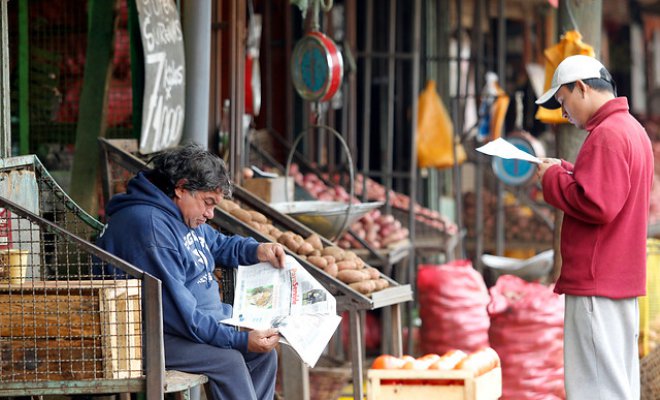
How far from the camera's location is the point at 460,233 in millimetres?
10031

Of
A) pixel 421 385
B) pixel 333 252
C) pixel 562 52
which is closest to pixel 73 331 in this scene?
pixel 421 385

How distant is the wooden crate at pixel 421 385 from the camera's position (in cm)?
486

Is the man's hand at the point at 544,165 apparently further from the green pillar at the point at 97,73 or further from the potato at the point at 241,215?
the green pillar at the point at 97,73

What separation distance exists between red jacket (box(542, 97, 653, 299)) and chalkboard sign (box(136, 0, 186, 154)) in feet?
6.41

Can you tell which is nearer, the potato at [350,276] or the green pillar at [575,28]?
the potato at [350,276]

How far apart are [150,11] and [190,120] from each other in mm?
659

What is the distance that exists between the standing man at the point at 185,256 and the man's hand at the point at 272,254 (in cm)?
29

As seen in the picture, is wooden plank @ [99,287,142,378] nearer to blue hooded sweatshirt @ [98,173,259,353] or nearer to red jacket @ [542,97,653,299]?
blue hooded sweatshirt @ [98,173,259,353]

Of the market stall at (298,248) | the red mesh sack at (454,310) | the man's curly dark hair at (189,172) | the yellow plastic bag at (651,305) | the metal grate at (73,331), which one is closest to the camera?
the metal grate at (73,331)

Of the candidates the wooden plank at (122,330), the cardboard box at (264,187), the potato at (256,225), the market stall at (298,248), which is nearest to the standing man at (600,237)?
the market stall at (298,248)

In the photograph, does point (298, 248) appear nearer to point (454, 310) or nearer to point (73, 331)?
point (73, 331)

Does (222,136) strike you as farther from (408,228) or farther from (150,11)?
(408,228)

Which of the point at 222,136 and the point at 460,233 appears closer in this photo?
the point at 222,136

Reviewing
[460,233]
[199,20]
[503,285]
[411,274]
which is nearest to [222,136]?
[199,20]
